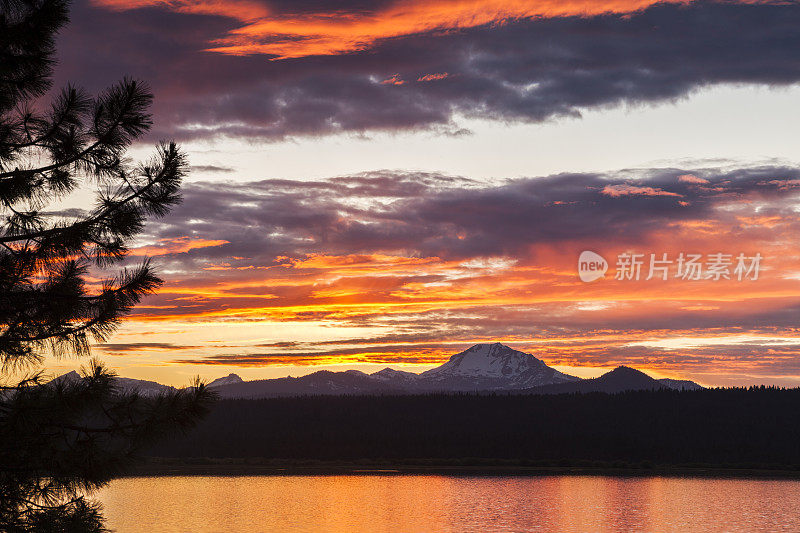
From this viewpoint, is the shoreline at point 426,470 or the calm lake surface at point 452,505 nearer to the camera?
the calm lake surface at point 452,505

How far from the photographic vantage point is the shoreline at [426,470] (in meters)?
164

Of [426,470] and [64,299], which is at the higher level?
[64,299]

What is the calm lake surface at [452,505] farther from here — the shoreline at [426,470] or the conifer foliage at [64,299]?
the conifer foliage at [64,299]

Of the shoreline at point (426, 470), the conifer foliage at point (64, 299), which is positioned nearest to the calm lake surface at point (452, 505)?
the shoreline at point (426, 470)

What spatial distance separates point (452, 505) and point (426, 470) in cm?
8306

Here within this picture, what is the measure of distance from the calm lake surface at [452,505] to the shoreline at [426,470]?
1839 cm

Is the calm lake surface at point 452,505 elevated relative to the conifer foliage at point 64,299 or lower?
lower

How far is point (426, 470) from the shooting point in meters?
176

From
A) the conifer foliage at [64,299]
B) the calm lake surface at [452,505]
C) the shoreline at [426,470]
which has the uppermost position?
the conifer foliage at [64,299]

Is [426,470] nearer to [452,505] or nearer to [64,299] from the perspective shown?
[452,505]

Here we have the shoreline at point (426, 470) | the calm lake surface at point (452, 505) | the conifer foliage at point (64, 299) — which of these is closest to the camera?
the conifer foliage at point (64, 299)

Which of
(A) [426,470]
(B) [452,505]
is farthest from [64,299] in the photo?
(A) [426,470]

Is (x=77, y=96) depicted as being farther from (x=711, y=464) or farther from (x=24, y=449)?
(x=711, y=464)

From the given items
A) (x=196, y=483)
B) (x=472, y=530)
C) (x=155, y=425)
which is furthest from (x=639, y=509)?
(x=155, y=425)
